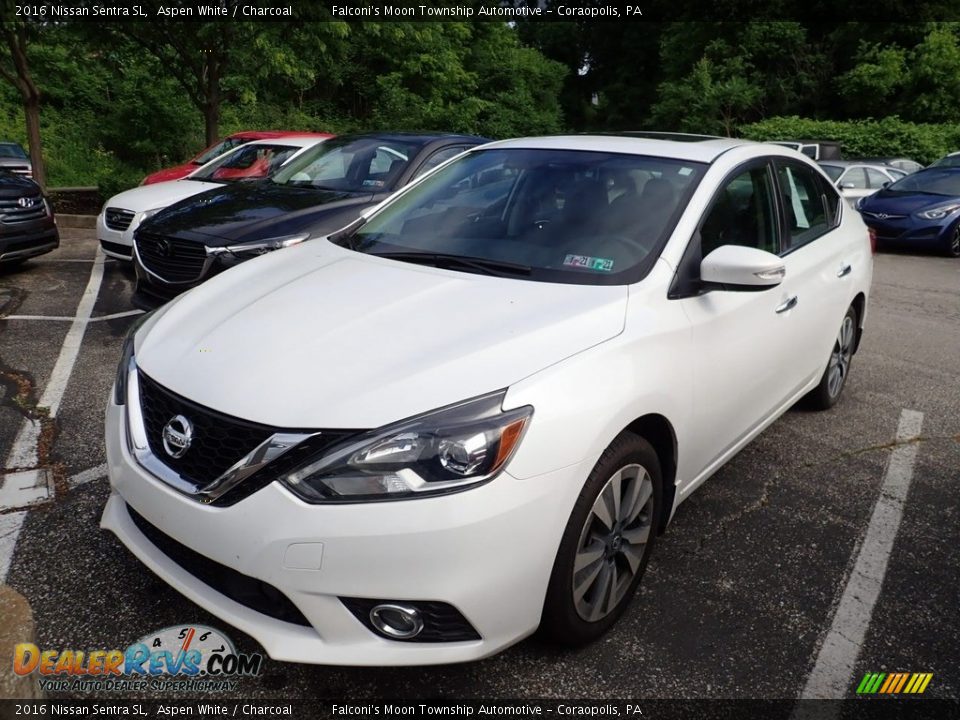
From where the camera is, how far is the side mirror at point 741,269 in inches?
103

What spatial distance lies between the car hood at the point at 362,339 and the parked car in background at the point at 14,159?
17.5 m

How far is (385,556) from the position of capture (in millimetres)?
1887

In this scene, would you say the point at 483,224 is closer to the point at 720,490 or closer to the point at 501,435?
the point at 501,435

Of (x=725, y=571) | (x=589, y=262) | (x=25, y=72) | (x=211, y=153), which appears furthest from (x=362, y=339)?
(x=25, y=72)

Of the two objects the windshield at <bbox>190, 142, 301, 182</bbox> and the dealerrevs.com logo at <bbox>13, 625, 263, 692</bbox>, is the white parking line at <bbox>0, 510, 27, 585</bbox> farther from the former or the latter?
the windshield at <bbox>190, 142, 301, 182</bbox>

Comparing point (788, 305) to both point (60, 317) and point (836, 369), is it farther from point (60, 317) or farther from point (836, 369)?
point (60, 317)

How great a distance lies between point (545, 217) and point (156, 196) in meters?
5.77

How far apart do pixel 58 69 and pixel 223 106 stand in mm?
8349

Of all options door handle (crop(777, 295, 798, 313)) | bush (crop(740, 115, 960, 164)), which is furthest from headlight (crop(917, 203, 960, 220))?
bush (crop(740, 115, 960, 164))

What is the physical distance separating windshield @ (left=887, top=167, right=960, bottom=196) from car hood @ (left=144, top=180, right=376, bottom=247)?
1000 cm

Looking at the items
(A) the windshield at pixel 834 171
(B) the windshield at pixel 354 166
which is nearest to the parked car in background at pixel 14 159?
(B) the windshield at pixel 354 166

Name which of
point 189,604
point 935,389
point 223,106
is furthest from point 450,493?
point 223,106

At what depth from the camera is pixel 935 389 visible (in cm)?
511

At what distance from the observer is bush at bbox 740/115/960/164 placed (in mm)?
24625
